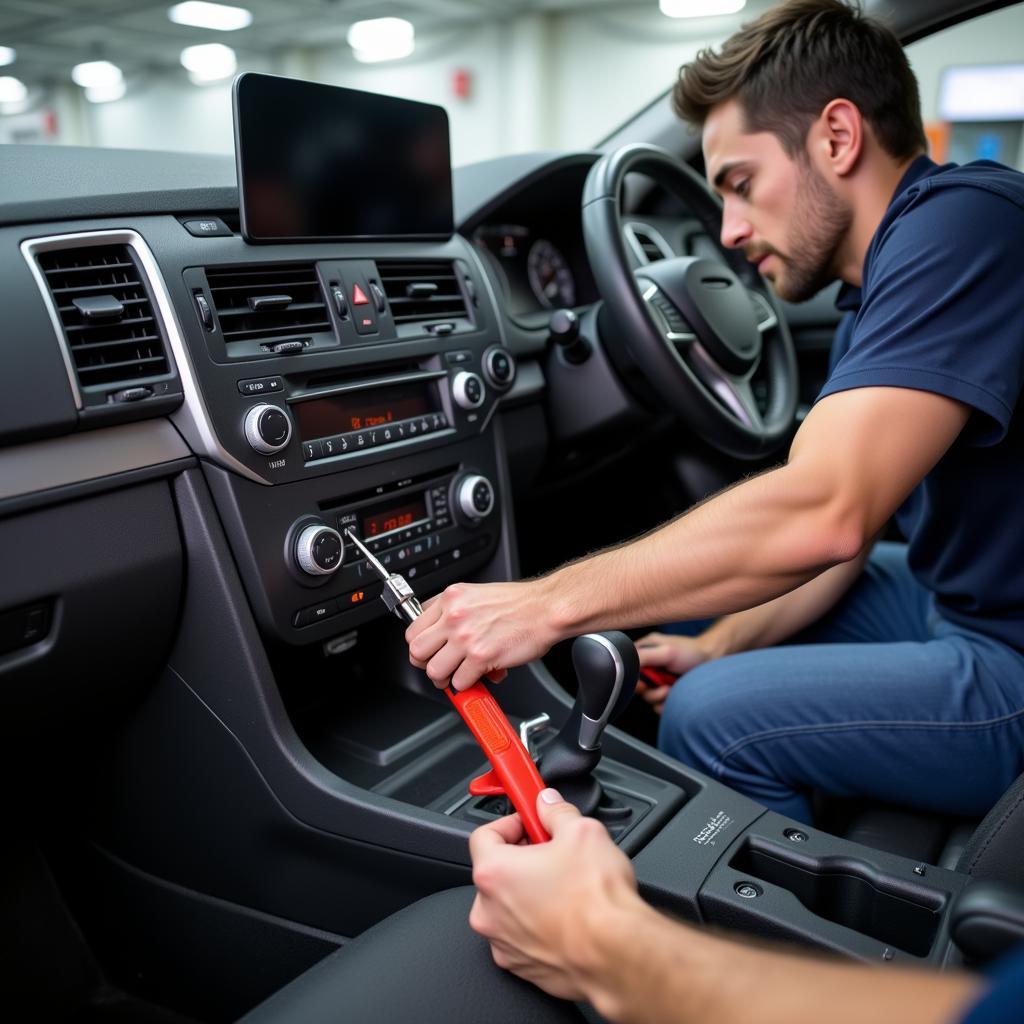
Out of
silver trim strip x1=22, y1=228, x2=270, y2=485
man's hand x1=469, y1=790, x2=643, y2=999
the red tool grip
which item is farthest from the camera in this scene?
silver trim strip x1=22, y1=228, x2=270, y2=485

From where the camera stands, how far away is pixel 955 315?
0.95m

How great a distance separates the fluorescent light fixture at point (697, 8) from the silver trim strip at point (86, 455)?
598cm

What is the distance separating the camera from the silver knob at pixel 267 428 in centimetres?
103

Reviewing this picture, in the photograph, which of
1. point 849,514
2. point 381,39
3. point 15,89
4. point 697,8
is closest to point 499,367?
point 849,514

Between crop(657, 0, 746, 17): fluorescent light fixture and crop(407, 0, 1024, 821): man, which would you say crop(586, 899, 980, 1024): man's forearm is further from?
crop(657, 0, 746, 17): fluorescent light fixture

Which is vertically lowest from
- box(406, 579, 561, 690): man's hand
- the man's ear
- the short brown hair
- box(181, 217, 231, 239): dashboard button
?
box(406, 579, 561, 690): man's hand

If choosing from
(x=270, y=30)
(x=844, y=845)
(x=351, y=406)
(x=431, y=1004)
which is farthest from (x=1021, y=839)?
(x=270, y=30)

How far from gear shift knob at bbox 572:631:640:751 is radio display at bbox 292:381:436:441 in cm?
40

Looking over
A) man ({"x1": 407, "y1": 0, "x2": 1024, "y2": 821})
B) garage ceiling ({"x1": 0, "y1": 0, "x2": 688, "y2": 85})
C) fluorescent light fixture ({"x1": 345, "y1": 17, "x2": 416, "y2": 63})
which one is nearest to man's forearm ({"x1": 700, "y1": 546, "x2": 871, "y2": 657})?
man ({"x1": 407, "y1": 0, "x2": 1024, "y2": 821})

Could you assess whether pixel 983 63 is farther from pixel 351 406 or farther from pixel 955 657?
pixel 351 406

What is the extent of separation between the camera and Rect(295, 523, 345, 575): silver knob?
42.7 inches

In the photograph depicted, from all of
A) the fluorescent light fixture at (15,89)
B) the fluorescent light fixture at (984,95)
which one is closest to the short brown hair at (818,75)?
the fluorescent light fixture at (984,95)

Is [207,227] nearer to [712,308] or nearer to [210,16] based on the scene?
[712,308]

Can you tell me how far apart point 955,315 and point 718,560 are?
33 cm
